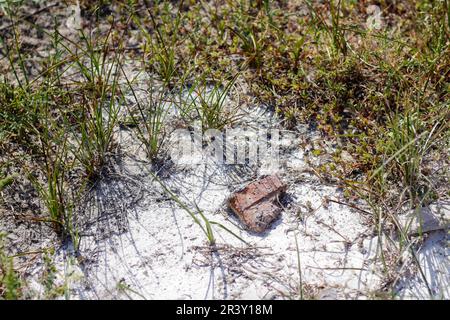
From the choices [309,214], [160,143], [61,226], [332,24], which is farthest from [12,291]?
[332,24]

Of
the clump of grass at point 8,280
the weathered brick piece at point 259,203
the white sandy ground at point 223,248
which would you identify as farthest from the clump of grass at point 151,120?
the clump of grass at point 8,280

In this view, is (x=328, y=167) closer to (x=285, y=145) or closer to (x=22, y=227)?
(x=285, y=145)

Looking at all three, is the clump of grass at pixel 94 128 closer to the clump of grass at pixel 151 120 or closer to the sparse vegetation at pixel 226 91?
the sparse vegetation at pixel 226 91

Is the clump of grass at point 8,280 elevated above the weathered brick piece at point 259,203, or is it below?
below

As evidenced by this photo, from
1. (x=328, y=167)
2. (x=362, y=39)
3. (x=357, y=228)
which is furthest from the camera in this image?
(x=362, y=39)

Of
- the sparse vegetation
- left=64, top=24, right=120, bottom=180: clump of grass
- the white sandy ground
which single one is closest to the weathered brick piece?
the white sandy ground

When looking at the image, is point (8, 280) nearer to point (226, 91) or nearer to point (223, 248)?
point (223, 248)
